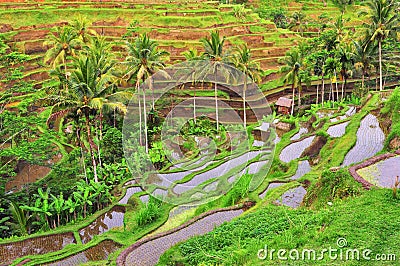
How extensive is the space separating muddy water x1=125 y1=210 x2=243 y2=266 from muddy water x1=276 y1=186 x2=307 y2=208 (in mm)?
1687

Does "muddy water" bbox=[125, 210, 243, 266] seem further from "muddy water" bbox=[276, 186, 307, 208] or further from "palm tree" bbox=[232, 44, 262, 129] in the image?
"palm tree" bbox=[232, 44, 262, 129]

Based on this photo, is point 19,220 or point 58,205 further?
point 58,205

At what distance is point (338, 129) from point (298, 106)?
42.1 ft

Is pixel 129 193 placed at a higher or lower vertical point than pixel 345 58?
lower

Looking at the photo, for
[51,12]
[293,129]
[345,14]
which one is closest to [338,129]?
[293,129]

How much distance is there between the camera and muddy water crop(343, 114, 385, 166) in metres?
18.8

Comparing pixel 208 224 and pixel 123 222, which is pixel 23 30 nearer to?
pixel 123 222

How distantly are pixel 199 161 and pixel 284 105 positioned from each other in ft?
49.5

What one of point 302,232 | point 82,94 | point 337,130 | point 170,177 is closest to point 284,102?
point 337,130

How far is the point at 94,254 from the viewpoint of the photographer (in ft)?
49.6

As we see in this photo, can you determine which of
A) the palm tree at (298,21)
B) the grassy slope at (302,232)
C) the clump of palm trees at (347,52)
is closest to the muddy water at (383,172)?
the grassy slope at (302,232)

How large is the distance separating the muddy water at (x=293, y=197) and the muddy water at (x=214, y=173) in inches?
187

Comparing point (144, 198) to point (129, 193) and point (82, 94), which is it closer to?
point (129, 193)

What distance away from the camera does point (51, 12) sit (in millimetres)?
46906
